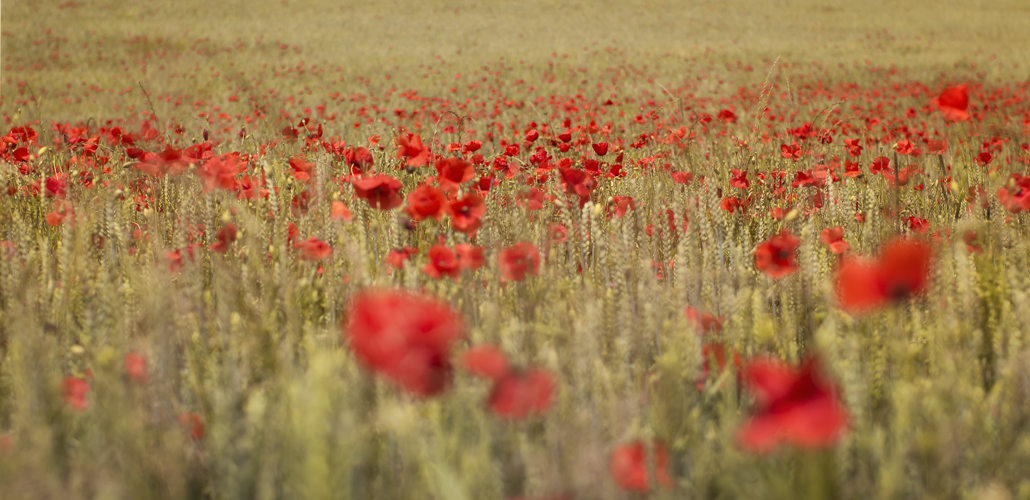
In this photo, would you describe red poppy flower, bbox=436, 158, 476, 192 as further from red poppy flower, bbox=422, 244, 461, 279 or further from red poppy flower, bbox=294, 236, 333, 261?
red poppy flower, bbox=422, 244, 461, 279

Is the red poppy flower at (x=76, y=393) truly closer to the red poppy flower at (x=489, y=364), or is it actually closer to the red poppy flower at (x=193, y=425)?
the red poppy flower at (x=193, y=425)

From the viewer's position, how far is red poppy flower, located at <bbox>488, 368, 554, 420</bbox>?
0.64 meters

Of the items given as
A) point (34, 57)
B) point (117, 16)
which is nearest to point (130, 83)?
point (34, 57)

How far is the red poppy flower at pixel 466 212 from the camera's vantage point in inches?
50.6

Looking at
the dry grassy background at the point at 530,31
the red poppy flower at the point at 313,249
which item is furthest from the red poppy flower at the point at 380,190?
the dry grassy background at the point at 530,31

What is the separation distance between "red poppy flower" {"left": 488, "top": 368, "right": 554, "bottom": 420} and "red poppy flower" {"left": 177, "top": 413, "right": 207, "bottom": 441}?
18.1 inches

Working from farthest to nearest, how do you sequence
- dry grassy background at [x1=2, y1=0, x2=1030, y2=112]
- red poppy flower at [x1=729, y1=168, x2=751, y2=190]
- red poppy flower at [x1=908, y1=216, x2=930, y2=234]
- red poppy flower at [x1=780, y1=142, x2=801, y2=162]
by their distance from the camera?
dry grassy background at [x1=2, y1=0, x2=1030, y2=112] → red poppy flower at [x1=780, y1=142, x2=801, y2=162] → red poppy flower at [x1=729, y1=168, x2=751, y2=190] → red poppy flower at [x1=908, y1=216, x2=930, y2=234]

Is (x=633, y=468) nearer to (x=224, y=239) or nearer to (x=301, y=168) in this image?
(x=224, y=239)

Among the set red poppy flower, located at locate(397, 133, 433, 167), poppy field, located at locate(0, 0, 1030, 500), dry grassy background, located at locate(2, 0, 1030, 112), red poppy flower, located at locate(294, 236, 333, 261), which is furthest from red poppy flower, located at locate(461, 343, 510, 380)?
dry grassy background, located at locate(2, 0, 1030, 112)

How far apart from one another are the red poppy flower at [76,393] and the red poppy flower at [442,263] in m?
0.51

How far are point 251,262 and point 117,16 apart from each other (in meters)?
20.4

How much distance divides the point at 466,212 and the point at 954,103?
3.66 ft

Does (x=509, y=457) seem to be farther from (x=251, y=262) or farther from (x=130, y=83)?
(x=130, y=83)

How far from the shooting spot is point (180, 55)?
1340 centimetres
